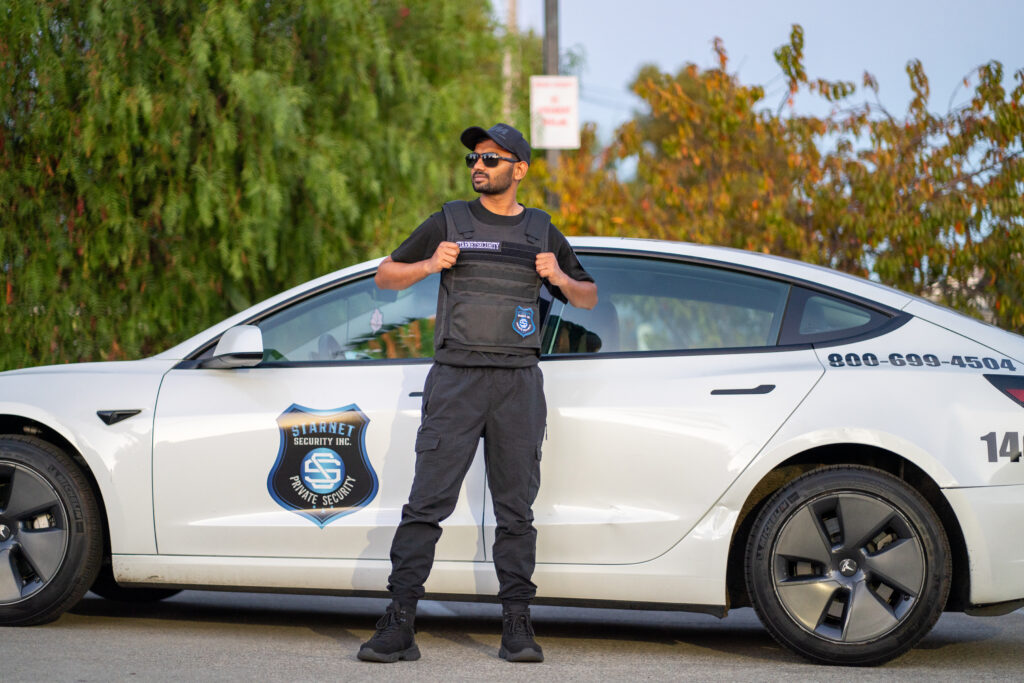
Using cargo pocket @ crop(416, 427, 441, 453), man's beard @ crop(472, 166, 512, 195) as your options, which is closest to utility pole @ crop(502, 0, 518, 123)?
man's beard @ crop(472, 166, 512, 195)

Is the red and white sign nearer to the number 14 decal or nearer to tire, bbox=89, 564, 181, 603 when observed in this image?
tire, bbox=89, 564, 181, 603

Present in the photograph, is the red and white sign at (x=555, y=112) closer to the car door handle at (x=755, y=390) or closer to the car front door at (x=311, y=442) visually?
the car front door at (x=311, y=442)

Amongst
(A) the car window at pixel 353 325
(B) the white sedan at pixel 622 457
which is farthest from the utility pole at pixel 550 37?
(B) the white sedan at pixel 622 457

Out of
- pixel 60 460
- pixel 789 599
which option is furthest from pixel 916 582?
pixel 60 460

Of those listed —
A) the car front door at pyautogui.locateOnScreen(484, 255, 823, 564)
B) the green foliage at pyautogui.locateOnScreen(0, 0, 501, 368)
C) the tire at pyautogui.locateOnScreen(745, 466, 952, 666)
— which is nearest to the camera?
the tire at pyautogui.locateOnScreen(745, 466, 952, 666)

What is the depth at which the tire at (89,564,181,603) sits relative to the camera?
5824 millimetres

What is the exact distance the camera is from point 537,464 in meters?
4.53

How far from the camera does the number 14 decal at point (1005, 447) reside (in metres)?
4.45

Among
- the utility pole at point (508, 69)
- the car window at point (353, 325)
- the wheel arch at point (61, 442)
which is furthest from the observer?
the utility pole at point (508, 69)

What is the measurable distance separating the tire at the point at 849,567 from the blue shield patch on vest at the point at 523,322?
3.60 feet

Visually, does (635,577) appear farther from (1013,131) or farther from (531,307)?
(1013,131)

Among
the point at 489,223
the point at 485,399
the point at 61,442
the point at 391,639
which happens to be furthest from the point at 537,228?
the point at 61,442

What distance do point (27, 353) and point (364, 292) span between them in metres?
4.13

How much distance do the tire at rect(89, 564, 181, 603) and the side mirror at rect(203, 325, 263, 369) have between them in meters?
1.46
